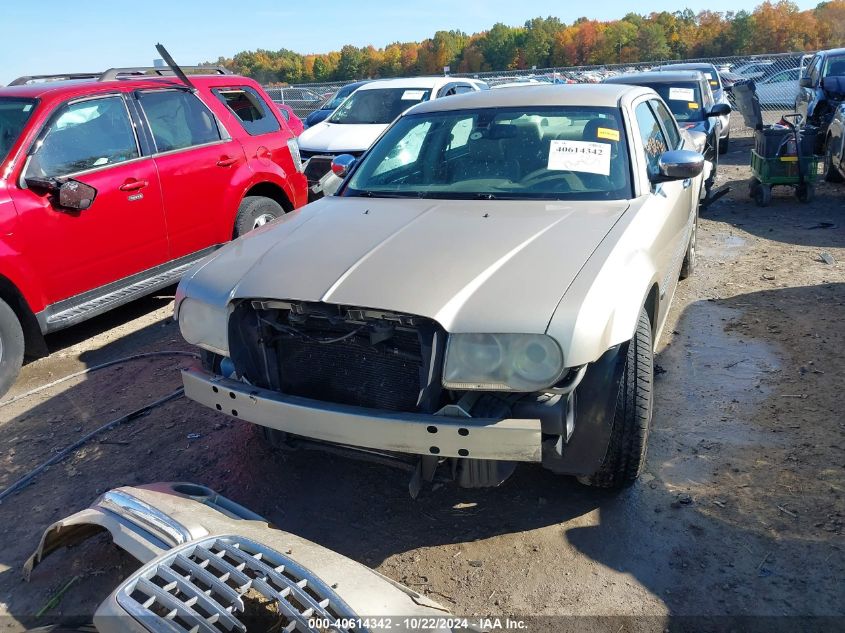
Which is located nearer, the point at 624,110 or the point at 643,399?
the point at 643,399

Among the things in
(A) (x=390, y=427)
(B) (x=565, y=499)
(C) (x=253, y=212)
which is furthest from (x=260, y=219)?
(A) (x=390, y=427)

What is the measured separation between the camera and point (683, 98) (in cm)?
1021

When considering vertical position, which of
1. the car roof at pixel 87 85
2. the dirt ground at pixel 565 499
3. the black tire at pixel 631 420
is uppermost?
the car roof at pixel 87 85

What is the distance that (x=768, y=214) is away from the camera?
8.73 m

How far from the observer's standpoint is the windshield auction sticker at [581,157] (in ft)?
12.3

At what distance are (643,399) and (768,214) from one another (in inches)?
269

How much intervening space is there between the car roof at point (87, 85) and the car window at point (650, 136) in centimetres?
385

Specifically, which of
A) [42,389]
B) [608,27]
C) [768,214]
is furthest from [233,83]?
[608,27]

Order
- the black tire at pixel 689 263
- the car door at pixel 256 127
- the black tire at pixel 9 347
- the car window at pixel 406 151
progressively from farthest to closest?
the car door at pixel 256 127 → the black tire at pixel 689 263 → the black tire at pixel 9 347 → the car window at pixel 406 151

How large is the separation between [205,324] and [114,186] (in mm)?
2644

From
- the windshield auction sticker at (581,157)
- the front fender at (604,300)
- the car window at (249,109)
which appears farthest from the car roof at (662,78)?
the front fender at (604,300)

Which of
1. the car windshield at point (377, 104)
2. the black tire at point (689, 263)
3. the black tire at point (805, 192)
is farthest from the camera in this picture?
the car windshield at point (377, 104)

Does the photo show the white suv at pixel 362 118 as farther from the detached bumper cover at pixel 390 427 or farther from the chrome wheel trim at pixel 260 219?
the detached bumper cover at pixel 390 427

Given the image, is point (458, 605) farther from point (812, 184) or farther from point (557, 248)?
point (812, 184)
